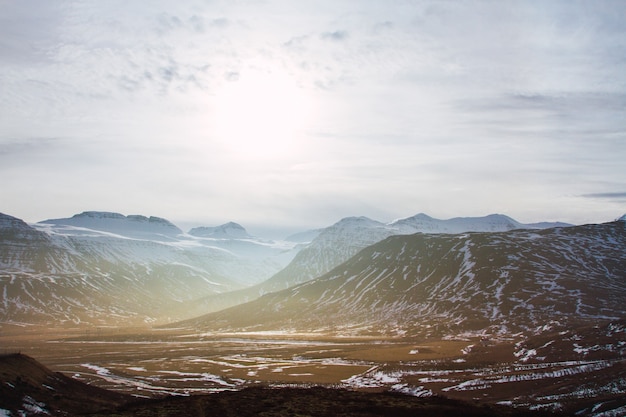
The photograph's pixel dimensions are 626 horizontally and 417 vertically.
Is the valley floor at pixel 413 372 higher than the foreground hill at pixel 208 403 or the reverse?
the reverse

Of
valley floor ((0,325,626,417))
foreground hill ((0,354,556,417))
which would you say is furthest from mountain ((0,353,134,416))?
valley floor ((0,325,626,417))

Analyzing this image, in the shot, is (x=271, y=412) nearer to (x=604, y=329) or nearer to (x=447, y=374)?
(x=447, y=374)

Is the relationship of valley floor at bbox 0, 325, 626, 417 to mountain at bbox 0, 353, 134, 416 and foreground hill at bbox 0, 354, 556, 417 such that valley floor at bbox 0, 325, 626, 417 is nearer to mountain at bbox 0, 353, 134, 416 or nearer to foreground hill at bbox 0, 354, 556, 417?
foreground hill at bbox 0, 354, 556, 417

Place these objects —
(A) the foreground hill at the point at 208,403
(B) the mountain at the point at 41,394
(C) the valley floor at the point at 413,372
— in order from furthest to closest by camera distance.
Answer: (C) the valley floor at the point at 413,372 → (B) the mountain at the point at 41,394 → (A) the foreground hill at the point at 208,403

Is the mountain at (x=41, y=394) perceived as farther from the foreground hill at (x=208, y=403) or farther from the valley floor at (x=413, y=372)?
the valley floor at (x=413, y=372)

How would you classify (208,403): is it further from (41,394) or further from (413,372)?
(413,372)

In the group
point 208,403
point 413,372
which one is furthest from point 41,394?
point 413,372

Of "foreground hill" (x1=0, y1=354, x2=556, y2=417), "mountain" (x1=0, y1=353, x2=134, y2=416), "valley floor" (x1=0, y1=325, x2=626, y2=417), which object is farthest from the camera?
"valley floor" (x1=0, y1=325, x2=626, y2=417)

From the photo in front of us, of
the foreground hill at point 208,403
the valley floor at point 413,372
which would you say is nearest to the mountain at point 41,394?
the foreground hill at point 208,403
